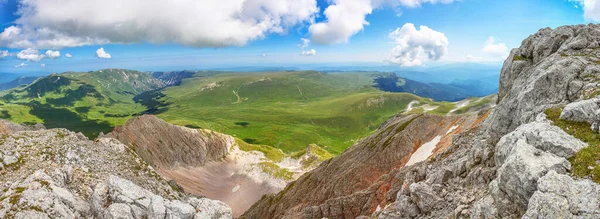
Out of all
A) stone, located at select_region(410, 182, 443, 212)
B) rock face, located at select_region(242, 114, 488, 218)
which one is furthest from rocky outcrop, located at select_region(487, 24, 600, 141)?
rock face, located at select_region(242, 114, 488, 218)

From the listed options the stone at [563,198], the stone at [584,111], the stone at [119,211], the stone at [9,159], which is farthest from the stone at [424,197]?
the stone at [9,159]

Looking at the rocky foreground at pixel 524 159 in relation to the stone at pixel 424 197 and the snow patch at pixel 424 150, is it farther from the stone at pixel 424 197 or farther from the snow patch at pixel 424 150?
the snow patch at pixel 424 150

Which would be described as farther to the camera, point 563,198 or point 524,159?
point 524,159

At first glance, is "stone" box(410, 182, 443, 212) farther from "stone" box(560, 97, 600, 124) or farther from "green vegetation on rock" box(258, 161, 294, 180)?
"green vegetation on rock" box(258, 161, 294, 180)

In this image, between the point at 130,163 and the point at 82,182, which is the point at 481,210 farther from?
the point at 130,163

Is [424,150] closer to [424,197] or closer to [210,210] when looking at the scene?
[424,197]

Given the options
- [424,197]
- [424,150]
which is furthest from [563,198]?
[424,150]
